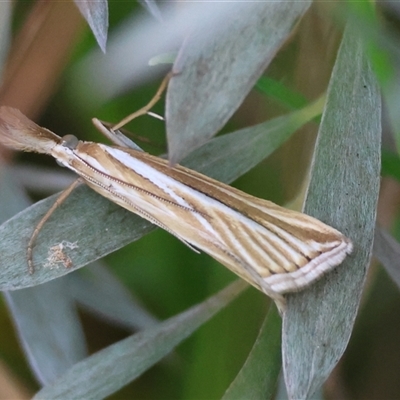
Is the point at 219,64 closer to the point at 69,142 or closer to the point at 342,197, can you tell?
the point at 342,197

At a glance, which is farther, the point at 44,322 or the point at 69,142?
the point at 44,322

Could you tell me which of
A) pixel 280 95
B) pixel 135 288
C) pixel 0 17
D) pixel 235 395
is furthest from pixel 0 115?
pixel 135 288

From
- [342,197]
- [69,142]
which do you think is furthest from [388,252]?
[69,142]

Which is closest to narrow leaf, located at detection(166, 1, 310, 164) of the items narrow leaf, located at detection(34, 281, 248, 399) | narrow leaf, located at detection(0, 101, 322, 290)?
narrow leaf, located at detection(0, 101, 322, 290)

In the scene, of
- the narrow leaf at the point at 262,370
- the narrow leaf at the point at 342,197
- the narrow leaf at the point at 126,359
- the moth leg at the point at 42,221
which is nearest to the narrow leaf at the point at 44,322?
the narrow leaf at the point at 126,359

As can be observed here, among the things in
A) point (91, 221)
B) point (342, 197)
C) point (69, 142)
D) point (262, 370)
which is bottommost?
point (262, 370)

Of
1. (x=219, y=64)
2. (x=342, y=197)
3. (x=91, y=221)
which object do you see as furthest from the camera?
(x=91, y=221)

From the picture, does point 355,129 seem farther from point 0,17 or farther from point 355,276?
point 0,17

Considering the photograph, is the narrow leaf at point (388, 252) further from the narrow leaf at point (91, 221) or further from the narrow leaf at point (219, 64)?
the narrow leaf at point (219, 64)

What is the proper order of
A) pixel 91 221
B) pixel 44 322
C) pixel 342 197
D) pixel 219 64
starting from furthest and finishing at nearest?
1. pixel 44 322
2. pixel 91 221
3. pixel 342 197
4. pixel 219 64
